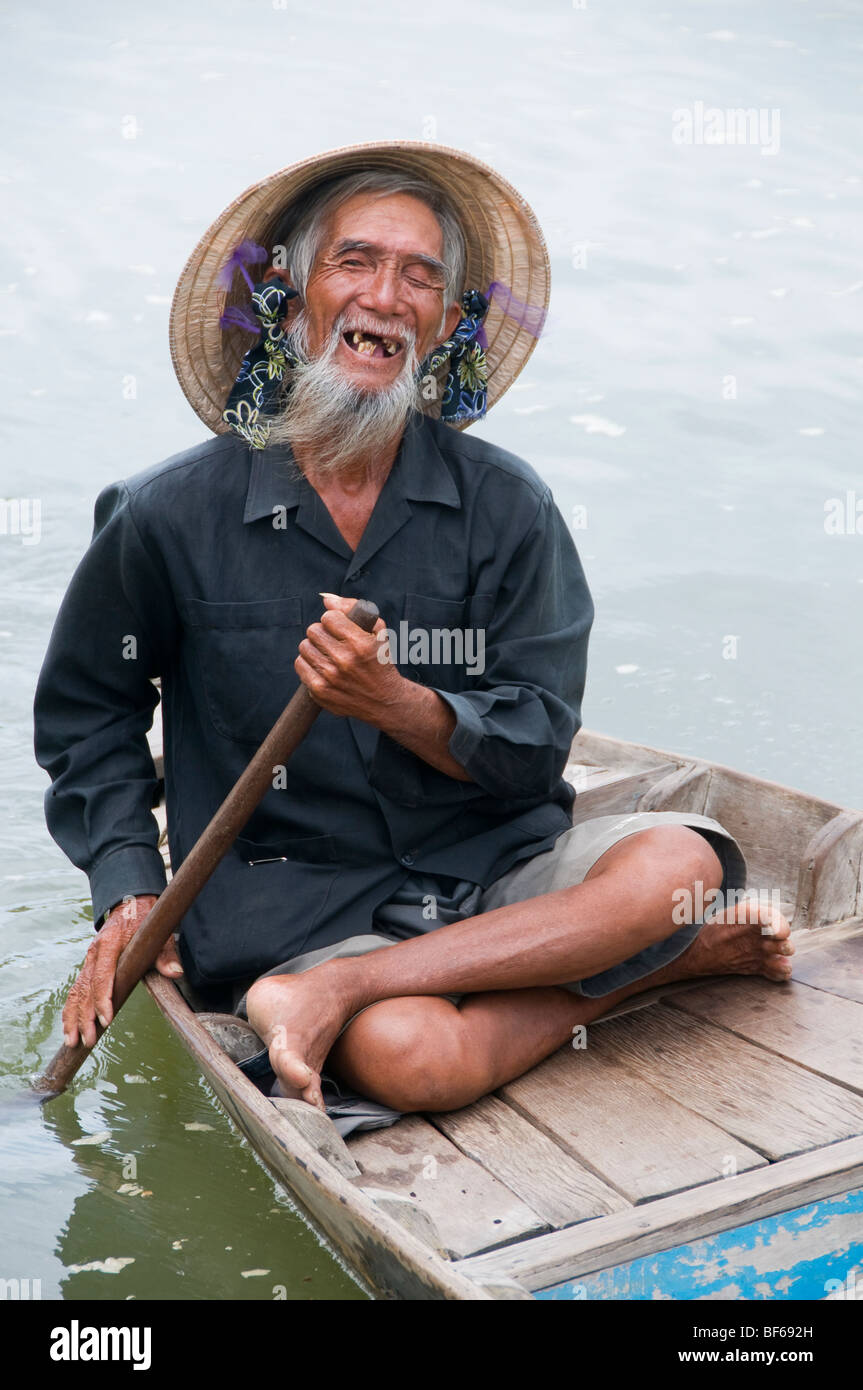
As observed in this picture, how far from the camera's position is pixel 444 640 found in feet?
8.07

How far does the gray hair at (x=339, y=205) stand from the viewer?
7.91 ft

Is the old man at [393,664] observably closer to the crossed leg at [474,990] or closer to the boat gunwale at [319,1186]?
the crossed leg at [474,990]

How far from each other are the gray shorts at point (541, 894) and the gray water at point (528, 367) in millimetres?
520

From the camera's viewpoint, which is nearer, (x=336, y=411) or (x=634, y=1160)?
(x=634, y=1160)

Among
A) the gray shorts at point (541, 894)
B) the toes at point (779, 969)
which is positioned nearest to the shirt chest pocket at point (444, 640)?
the gray shorts at point (541, 894)

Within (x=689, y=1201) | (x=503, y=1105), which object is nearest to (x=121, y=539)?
(x=503, y=1105)

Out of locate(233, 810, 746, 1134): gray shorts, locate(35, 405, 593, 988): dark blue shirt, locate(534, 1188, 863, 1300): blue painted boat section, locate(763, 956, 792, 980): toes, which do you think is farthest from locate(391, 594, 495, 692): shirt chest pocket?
locate(534, 1188, 863, 1300): blue painted boat section

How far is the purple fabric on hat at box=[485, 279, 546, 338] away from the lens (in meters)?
2.66

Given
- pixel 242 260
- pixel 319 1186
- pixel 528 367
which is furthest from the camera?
pixel 528 367

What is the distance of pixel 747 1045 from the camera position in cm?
247

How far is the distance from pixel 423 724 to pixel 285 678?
29 centimetres

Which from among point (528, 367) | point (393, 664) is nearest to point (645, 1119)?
point (393, 664)

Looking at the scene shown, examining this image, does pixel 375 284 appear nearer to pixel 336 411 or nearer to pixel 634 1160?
pixel 336 411

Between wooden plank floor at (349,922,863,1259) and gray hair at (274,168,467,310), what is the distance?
4.45 ft
